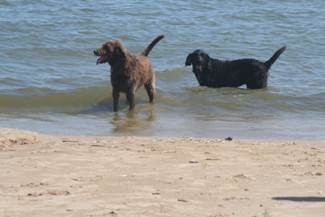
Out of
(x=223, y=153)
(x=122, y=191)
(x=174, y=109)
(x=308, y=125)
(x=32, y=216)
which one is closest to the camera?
(x=32, y=216)

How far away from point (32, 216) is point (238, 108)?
693 cm

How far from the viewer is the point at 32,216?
485 centimetres

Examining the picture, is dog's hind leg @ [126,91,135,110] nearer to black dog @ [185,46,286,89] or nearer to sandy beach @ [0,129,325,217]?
black dog @ [185,46,286,89]

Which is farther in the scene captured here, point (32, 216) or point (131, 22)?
point (131, 22)

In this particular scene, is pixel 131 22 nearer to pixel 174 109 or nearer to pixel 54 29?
pixel 54 29

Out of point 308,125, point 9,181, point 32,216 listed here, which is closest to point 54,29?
point 308,125

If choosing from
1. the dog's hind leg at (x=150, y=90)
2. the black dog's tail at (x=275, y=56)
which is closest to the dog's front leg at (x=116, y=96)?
the dog's hind leg at (x=150, y=90)

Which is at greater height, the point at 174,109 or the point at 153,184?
the point at 153,184

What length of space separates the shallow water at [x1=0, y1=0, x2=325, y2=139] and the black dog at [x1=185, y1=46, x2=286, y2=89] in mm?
188

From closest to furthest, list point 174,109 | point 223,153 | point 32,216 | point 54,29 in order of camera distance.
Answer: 1. point 32,216
2. point 223,153
3. point 174,109
4. point 54,29

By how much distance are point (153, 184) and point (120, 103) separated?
19.3 feet

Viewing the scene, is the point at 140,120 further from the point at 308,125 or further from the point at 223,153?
the point at 223,153

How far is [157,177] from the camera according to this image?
19.7 feet

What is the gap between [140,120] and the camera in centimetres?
1034
